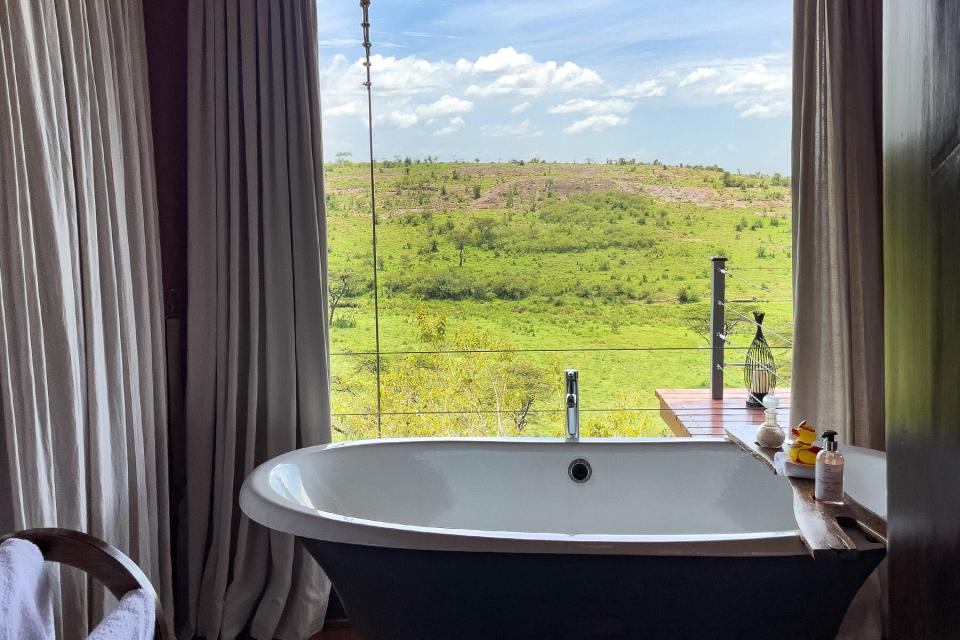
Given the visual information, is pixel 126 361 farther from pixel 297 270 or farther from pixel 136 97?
pixel 136 97

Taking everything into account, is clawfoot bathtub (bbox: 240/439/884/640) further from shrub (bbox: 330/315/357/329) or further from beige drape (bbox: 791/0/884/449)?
shrub (bbox: 330/315/357/329)

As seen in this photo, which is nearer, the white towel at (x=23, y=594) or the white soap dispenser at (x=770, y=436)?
the white towel at (x=23, y=594)

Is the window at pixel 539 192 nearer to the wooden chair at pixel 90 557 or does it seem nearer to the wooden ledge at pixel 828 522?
the wooden ledge at pixel 828 522

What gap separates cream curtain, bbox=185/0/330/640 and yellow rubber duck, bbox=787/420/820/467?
5.16ft

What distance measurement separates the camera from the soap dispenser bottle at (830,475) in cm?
225

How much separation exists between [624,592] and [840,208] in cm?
156

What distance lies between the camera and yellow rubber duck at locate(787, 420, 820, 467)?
8.14 ft

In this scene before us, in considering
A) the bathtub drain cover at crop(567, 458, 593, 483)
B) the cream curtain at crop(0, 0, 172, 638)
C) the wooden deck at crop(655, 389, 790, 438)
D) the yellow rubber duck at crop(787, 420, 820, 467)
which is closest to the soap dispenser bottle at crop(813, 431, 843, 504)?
the yellow rubber duck at crop(787, 420, 820, 467)

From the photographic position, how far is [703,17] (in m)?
6.06

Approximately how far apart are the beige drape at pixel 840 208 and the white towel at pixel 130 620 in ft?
7.41

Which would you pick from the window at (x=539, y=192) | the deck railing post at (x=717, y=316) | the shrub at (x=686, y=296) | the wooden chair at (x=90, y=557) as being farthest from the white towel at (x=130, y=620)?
the shrub at (x=686, y=296)

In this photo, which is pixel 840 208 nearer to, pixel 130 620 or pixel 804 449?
pixel 804 449

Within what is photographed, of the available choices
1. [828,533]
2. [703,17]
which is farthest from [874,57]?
[703,17]

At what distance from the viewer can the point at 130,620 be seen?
1.31 metres
